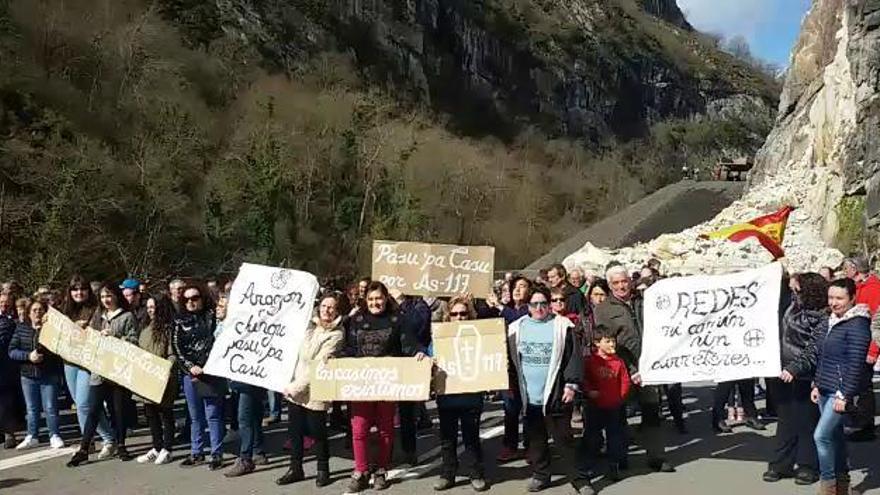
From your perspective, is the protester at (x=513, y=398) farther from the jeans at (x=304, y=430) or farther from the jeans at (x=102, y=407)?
the jeans at (x=102, y=407)

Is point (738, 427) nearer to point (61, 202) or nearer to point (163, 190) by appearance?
point (61, 202)

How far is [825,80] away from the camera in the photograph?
4178 centimetres

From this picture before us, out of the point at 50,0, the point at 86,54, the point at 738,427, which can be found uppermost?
the point at 50,0

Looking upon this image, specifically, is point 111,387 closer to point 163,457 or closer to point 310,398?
point 163,457

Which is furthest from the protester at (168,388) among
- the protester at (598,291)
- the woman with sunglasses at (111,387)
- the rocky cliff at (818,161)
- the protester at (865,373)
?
the rocky cliff at (818,161)

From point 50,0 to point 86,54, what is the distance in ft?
15.5

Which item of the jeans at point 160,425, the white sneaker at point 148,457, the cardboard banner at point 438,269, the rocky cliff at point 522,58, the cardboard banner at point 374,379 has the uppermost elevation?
the rocky cliff at point 522,58

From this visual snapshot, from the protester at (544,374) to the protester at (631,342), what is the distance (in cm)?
70

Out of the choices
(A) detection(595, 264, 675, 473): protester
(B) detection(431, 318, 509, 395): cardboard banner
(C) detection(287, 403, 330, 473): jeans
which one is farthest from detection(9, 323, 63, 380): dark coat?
(A) detection(595, 264, 675, 473): protester

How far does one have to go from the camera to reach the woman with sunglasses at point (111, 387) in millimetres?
9031

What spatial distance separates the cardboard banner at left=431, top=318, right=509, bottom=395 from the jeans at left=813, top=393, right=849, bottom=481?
2475 mm

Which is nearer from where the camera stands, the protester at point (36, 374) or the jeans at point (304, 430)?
the jeans at point (304, 430)

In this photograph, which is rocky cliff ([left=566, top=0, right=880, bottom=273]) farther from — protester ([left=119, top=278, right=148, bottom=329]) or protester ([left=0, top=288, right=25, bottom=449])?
protester ([left=0, top=288, right=25, bottom=449])

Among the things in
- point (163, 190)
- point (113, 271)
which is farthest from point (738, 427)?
point (163, 190)
